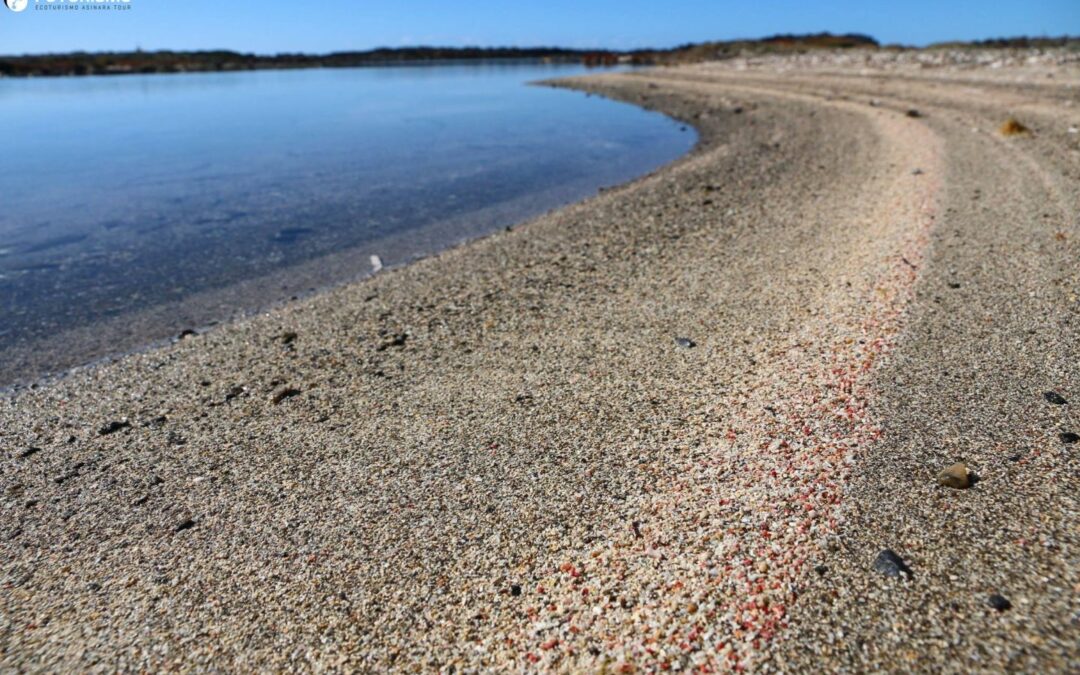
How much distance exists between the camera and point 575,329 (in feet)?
20.6

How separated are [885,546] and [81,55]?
140565mm

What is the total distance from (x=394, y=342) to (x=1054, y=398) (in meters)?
4.92

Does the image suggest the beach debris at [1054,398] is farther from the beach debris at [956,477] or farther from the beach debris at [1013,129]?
the beach debris at [1013,129]

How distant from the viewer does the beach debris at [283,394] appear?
532 centimetres

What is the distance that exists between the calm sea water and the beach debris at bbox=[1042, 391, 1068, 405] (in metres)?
7.87

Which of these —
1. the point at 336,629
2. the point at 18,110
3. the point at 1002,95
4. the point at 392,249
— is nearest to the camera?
the point at 336,629

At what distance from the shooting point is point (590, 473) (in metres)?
3.96

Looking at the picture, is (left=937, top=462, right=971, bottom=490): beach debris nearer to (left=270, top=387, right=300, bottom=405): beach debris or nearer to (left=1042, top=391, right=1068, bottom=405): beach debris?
(left=1042, top=391, right=1068, bottom=405): beach debris

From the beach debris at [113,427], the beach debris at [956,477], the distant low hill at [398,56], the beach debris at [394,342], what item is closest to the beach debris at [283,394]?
the beach debris at [394,342]

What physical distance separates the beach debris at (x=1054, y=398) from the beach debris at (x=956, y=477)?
1111 millimetres

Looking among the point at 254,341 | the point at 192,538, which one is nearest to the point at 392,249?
the point at 254,341

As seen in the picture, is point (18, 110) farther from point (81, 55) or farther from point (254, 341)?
point (81, 55)

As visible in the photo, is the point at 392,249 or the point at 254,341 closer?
the point at 254,341

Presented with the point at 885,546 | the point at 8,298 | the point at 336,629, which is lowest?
the point at 8,298
